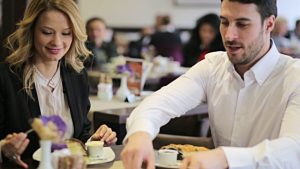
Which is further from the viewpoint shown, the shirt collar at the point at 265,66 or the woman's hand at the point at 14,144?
the shirt collar at the point at 265,66

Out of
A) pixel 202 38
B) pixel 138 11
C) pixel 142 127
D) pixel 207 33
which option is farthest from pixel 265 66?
pixel 138 11

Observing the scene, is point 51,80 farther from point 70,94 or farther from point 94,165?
point 94,165

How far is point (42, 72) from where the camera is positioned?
249cm

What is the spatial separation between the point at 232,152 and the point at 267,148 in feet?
0.35

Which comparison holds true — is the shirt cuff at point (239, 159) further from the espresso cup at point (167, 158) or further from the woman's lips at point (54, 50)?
the woman's lips at point (54, 50)

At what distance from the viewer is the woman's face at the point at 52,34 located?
2.41 metres

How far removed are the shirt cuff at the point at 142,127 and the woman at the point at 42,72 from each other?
0.43 meters

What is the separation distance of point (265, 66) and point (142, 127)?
56 centimetres

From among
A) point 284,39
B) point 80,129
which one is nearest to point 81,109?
point 80,129

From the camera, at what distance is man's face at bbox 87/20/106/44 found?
254 inches

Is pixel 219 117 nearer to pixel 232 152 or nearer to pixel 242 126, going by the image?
pixel 242 126

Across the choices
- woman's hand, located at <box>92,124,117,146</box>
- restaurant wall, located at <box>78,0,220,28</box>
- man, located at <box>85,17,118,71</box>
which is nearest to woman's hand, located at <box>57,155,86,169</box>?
woman's hand, located at <box>92,124,117,146</box>

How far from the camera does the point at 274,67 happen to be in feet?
6.89

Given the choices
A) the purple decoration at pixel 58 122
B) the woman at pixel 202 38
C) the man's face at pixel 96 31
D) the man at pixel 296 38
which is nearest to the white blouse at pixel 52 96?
the purple decoration at pixel 58 122
